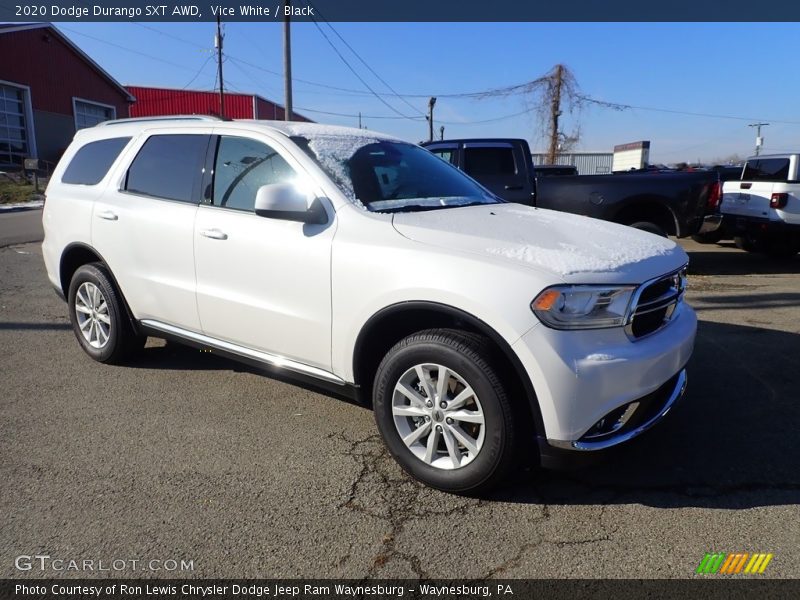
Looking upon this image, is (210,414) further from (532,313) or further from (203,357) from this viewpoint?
(532,313)

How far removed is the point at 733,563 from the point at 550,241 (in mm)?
1604

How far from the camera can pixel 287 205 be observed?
3141mm

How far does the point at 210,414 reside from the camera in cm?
378

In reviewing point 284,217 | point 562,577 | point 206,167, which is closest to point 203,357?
point 206,167

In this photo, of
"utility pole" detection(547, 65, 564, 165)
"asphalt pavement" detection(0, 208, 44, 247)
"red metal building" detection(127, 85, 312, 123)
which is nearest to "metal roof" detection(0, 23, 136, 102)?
"red metal building" detection(127, 85, 312, 123)

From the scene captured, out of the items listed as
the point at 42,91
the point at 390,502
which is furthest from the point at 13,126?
the point at 390,502

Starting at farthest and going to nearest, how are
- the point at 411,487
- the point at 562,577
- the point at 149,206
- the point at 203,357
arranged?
the point at 203,357, the point at 149,206, the point at 411,487, the point at 562,577

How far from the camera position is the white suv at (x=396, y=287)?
258cm

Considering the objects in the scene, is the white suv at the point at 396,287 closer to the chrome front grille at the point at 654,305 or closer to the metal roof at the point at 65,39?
the chrome front grille at the point at 654,305

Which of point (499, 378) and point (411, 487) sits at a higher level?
point (499, 378)

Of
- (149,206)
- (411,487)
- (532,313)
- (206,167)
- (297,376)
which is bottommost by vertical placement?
(411,487)

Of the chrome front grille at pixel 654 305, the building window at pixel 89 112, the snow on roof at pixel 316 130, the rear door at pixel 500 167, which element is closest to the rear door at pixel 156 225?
the snow on roof at pixel 316 130

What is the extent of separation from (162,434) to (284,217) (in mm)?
1507

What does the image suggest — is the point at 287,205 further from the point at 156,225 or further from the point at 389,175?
the point at 156,225
